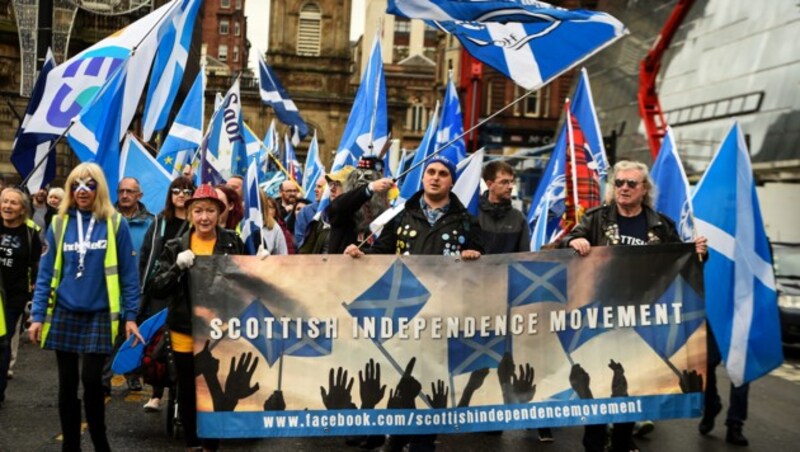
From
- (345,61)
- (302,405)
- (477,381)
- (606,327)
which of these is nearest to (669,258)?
(606,327)

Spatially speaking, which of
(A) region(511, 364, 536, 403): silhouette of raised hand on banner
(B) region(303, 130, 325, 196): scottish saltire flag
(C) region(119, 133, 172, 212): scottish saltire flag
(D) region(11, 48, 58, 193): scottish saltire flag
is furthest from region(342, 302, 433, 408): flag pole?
(B) region(303, 130, 325, 196): scottish saltire flag

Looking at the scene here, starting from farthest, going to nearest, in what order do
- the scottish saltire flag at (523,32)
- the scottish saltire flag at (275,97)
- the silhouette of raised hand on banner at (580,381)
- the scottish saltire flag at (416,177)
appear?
the scottish saltire flag at (275,97)
the scottish saltire flag at (416,177)
the scottish saltire flag at (523,32)
the silhouette of raised hand on banner at (580,381)

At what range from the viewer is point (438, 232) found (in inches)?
245

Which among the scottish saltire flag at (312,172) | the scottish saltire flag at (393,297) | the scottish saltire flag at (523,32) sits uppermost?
the scottish saltire flag at (523,32)

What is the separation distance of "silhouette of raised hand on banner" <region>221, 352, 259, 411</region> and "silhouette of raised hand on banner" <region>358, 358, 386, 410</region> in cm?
57

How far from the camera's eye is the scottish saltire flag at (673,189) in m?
7.97

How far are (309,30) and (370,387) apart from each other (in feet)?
236

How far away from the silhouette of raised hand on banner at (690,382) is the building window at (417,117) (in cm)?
9697

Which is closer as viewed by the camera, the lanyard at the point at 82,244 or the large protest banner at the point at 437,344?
the large protest banner at the point at 437,344

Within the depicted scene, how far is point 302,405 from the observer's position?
6.05 m

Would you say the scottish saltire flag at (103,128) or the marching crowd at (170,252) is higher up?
the scottish saltire flag at (103,128)

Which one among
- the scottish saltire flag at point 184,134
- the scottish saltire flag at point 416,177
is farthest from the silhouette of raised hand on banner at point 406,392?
the scottish saltire flag at point 184,134

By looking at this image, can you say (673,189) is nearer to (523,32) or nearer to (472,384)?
(523,32)

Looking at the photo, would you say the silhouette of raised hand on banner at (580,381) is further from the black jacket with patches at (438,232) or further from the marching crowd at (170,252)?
the black jacket with patches at (438,232)
